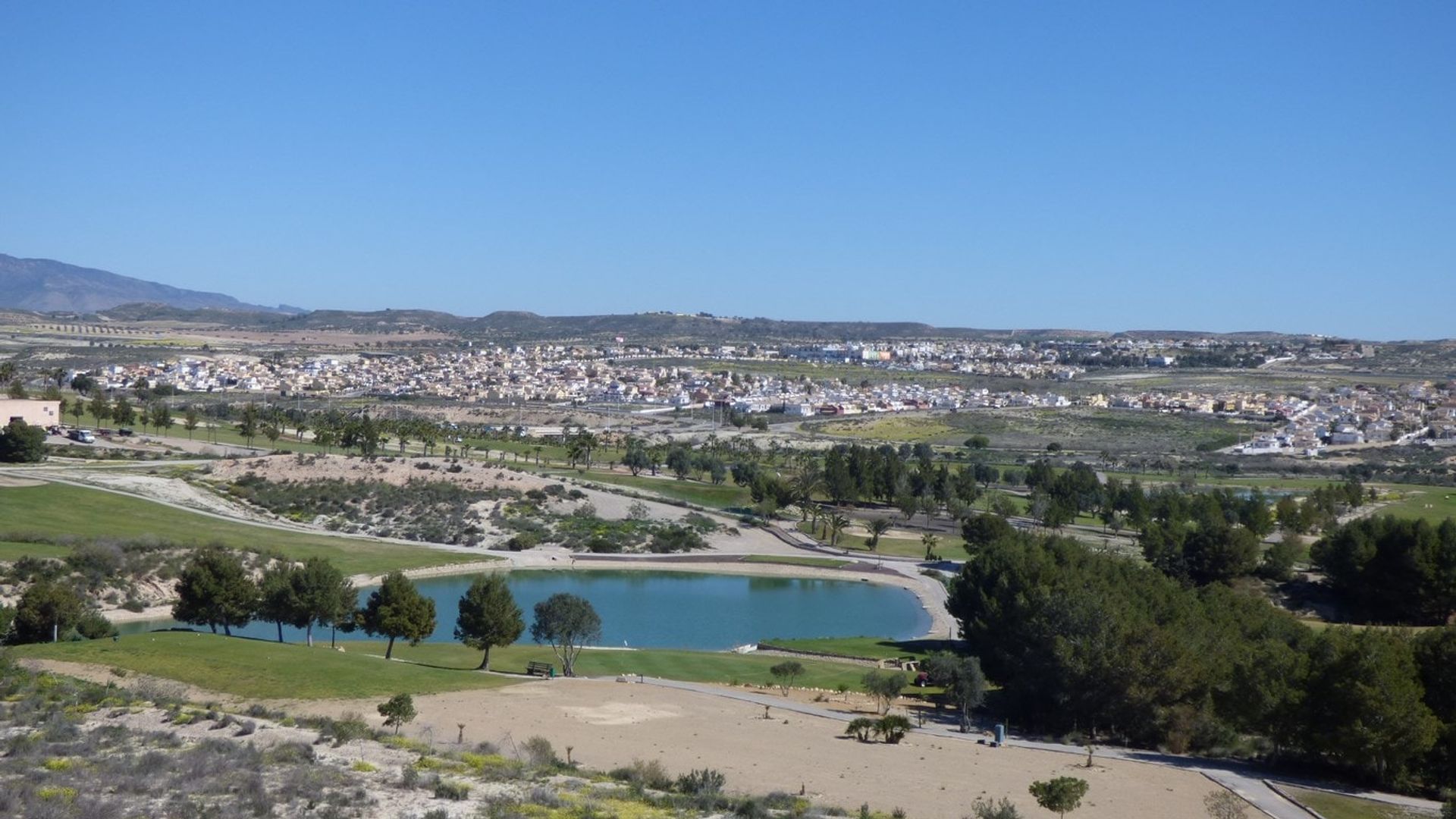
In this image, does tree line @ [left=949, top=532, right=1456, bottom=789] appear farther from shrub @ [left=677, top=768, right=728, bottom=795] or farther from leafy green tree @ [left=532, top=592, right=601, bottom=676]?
shrub @ [left=677, top=768, right=728, bottom=795]

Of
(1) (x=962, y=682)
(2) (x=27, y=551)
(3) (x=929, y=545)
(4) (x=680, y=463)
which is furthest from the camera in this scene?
(4) (x=680, y=463)

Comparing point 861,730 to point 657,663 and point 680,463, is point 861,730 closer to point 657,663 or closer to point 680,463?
point 657,663

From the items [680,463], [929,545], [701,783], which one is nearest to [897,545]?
[929,545]

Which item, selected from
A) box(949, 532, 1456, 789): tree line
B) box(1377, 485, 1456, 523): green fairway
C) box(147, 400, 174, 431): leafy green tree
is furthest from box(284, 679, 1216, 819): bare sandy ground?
box(147, 400, 174, 431): leafy green tree

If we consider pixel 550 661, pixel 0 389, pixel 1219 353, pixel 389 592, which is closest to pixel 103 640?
pixel 389 592

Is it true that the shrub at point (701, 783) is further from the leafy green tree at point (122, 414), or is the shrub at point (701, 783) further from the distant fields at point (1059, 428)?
the distant fields at point (1059, 428)
